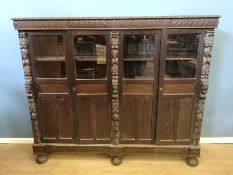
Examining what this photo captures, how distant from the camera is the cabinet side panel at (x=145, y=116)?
230cm

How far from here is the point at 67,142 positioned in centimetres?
248

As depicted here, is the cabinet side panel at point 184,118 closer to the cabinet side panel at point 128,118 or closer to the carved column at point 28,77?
the cabinet side panel at point 128,118

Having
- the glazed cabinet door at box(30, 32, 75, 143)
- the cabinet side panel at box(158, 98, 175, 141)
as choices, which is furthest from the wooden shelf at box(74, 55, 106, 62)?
the cabinet side panel at box(158, 98, 175, 141)

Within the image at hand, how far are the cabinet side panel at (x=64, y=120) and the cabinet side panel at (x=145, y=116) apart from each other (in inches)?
29.3

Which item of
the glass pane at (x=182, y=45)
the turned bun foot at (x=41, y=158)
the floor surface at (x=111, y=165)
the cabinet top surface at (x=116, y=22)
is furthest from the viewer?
the turned bun foot at (x=41, y=158)

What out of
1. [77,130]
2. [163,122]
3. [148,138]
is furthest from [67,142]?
[163,122]

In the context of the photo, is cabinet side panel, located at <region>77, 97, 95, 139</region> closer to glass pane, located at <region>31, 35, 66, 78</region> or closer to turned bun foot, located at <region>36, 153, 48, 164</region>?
glass pane, located at <region>31, 35, 66, 78</region>

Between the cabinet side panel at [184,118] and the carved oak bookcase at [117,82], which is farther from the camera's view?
the cabinet side panel at [184,118]

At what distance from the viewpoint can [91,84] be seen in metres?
2.26

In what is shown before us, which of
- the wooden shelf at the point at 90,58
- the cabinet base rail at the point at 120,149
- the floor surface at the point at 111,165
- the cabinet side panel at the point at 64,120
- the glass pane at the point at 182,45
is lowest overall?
the floor surface at the point at 111,165

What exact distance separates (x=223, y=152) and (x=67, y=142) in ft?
6.15

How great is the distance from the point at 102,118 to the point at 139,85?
54 cm

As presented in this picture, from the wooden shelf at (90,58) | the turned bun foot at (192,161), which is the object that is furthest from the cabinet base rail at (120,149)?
the wooden shelf at (90,58)

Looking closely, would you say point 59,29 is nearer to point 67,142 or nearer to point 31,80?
point 31,80
